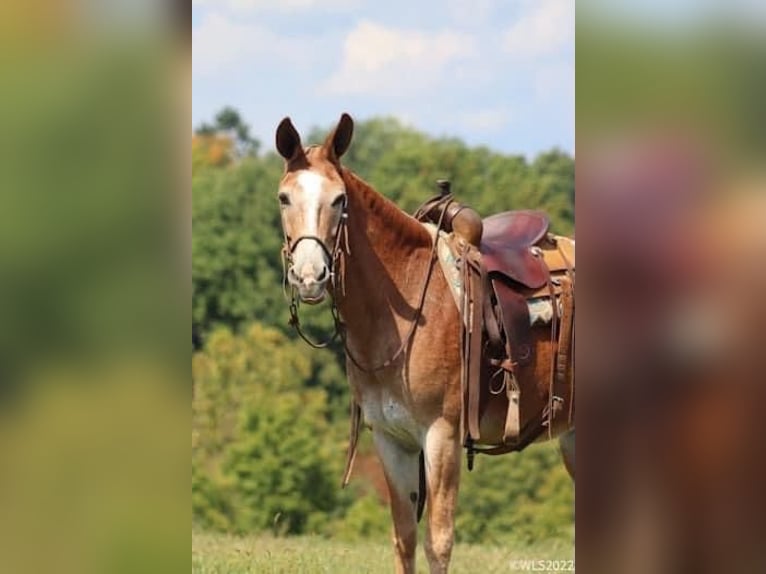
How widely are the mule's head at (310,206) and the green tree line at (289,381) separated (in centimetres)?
1317

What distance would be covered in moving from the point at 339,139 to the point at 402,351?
0.96 m

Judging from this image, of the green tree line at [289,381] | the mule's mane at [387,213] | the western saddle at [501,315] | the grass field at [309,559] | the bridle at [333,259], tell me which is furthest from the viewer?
the green tree line at [289,381]

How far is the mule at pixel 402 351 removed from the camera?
5012 mm

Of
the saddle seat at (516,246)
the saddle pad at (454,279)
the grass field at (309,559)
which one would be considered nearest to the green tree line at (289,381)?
the grass field at (309,559)

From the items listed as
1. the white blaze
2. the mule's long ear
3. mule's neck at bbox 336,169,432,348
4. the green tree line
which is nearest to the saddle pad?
mule's neck at bbox 336,169,432,348

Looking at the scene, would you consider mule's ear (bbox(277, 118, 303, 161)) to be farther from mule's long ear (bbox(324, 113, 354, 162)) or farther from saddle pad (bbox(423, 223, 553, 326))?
saddle pad (bbox(423, 223, 553, 326))

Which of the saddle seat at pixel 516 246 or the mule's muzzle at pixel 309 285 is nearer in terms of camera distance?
the mule's muzzle at pixel 309 285

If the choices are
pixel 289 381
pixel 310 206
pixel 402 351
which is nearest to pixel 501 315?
pixel 402 351

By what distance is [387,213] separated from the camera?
201 inches
